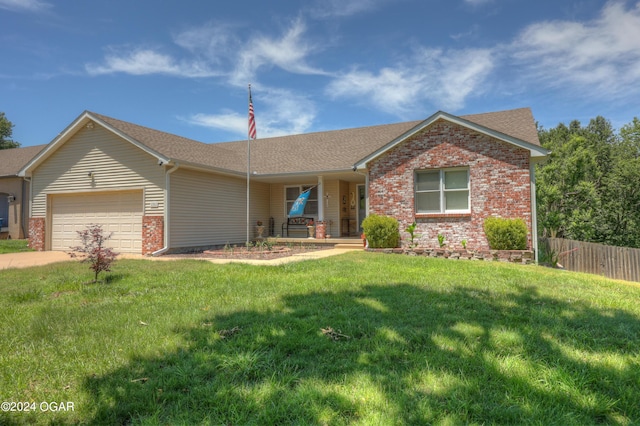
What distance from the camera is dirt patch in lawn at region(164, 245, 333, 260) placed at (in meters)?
11.5

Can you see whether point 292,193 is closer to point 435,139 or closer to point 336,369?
point 435,139

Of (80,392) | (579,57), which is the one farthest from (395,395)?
Answer: (579,57)

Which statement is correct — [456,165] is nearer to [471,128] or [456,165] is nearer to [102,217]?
[471,128]

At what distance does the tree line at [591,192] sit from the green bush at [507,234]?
8454mm

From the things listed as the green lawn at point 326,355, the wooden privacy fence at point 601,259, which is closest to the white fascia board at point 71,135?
the green lawn at point 326,355

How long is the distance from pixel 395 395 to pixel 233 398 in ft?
3.84

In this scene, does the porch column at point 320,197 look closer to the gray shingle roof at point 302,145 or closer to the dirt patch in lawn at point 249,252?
the gray shingle roof at point 302,145

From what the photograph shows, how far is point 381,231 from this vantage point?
12141mm

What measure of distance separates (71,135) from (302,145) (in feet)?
32.2

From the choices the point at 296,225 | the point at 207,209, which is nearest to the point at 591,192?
the point at 296,225

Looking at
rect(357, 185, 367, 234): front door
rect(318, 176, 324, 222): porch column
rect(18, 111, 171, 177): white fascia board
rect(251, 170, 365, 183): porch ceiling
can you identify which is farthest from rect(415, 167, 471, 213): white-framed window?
rect(18, 111, 171, 177): white fascia board

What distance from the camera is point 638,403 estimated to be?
100 inches

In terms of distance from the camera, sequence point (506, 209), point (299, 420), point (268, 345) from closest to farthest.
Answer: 1. point (299, 420)
2. point (268, 345)
3. point (506, 209)

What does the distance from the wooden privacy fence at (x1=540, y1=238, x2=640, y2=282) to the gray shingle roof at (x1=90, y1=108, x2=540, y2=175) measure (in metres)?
4.10
